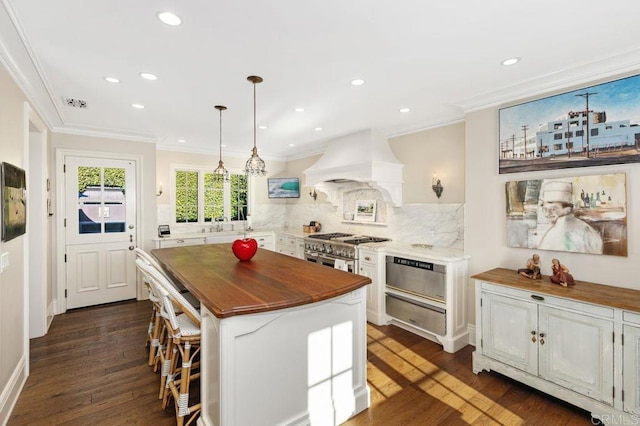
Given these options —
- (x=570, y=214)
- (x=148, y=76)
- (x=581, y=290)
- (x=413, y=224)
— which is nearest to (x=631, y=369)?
(x=581, y=290)

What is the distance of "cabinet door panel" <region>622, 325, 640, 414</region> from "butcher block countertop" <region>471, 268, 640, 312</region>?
0.16 metres

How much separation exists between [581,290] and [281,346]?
219cm

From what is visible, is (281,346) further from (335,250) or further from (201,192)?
(201,192)

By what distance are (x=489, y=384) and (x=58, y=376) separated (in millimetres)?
3655

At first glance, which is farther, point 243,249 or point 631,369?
point 243,249

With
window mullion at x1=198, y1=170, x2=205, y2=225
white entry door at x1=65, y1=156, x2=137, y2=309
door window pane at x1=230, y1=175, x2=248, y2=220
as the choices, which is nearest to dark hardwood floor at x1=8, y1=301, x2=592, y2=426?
white entry door at x1=65, y1=156, x2=137, y2=309

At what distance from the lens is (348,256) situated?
4.07 meters

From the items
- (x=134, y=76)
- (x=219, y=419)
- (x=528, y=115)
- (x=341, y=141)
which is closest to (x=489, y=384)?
(x=219, y=419)

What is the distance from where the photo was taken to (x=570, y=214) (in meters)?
2.50

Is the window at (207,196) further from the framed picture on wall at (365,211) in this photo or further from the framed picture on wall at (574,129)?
the framed picture on wall at (574,129)

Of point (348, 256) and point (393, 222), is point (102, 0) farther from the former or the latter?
point (393, 222)

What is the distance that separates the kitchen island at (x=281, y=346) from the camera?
1623mm

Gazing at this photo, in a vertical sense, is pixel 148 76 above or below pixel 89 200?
above

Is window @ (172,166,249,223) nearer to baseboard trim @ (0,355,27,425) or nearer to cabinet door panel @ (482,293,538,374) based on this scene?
baseboard trim @ (0,355,27,425)
